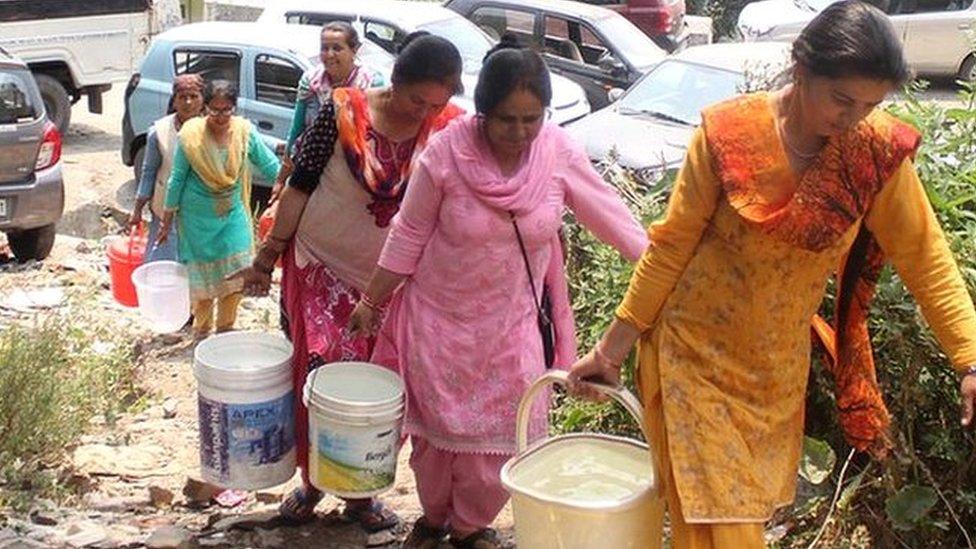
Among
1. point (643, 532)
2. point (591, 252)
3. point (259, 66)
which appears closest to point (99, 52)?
point (259, 66)

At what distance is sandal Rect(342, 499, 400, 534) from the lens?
15.3 feet

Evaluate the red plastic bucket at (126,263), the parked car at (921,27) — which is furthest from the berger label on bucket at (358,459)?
the parked car at (921,27)

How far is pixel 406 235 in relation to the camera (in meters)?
4.00

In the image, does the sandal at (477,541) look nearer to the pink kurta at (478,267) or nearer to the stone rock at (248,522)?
the pink kurta at (478,267)

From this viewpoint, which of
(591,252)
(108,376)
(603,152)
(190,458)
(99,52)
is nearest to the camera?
(591,252)

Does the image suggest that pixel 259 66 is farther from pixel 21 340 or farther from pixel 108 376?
pixel 21 340

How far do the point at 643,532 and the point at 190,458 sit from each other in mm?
3168

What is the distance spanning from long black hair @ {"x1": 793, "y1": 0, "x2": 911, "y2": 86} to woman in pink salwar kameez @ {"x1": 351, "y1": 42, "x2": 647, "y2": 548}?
3.40ft

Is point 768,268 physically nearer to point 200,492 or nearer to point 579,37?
point 200,492

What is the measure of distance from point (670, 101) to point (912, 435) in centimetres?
715

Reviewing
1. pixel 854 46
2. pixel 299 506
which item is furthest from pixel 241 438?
pixel 854 46

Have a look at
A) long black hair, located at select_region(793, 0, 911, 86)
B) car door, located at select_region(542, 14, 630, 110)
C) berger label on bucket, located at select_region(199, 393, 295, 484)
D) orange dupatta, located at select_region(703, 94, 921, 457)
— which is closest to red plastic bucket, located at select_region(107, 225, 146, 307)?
Result: berger label on bucket, located at select_region(199, 393, 295, 484)

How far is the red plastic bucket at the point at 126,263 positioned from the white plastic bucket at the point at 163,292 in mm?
507

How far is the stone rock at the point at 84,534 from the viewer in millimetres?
4531
